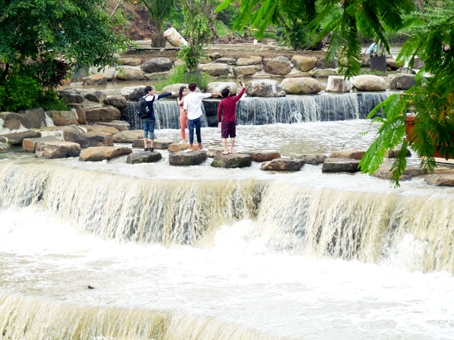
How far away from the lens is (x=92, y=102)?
20625 millimetres

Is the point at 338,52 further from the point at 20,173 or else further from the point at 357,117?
the point at 357,117

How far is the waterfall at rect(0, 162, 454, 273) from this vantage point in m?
11.2

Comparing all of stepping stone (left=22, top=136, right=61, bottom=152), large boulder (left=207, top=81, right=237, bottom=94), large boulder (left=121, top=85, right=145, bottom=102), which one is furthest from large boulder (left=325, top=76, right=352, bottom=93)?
stepping stone (left=22, top=136, right=61, bottom=152)

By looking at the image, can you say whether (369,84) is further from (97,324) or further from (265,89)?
(97,324)

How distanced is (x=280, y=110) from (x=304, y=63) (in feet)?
23.2

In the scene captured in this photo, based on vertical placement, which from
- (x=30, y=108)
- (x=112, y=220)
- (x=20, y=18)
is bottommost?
(x=112, y=220)

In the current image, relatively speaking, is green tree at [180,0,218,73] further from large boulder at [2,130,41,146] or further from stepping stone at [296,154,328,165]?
stepping stone at [296,154,328,165]

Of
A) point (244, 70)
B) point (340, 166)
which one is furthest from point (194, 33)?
Result: point (340, 166)

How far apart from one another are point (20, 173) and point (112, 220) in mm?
2321

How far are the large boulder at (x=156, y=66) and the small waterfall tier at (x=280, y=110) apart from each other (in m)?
6.29

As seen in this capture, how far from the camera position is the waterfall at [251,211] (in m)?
11.2

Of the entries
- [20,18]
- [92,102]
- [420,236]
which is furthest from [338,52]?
[92,102]

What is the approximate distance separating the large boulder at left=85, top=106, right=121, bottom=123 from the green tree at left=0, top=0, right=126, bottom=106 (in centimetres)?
125

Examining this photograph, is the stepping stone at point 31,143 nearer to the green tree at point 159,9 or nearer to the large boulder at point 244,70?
the large boulder at point 244,70
